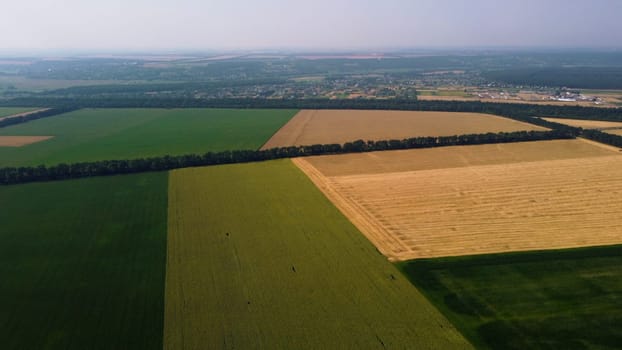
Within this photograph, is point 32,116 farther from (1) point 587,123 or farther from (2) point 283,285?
(1) point 587,123

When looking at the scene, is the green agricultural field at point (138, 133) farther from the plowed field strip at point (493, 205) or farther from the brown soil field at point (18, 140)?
the plowed field strip at point (493, 205)

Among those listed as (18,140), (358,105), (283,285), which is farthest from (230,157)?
(358,105)

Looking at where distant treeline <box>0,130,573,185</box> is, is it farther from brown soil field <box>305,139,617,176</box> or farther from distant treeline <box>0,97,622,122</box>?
distant treeline <box>0,97,622,122</box>

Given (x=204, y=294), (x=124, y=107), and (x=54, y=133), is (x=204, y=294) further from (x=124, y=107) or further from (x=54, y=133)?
(x=124, y=107)

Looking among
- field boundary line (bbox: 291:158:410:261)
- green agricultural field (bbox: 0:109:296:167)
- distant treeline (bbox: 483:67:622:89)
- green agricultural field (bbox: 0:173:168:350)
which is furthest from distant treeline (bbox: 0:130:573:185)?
distant treeline (bbox: 483:67:622:89)

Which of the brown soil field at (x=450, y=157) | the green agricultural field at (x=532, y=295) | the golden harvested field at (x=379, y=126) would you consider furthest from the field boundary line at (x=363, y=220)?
the golden harvested field at (x=379, y=126)

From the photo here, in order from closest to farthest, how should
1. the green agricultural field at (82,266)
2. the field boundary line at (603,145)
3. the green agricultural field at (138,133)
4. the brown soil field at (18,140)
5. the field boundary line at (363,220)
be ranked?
1. the green agricultural field at (82,266)
2. the field boundary line at (363,220)
3. the field boundary line at (603,145)
4. the green agricultural field at (138,133)
5. the brown soil field at (18,140)

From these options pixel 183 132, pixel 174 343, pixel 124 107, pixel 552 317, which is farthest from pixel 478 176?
pixel 124 107
